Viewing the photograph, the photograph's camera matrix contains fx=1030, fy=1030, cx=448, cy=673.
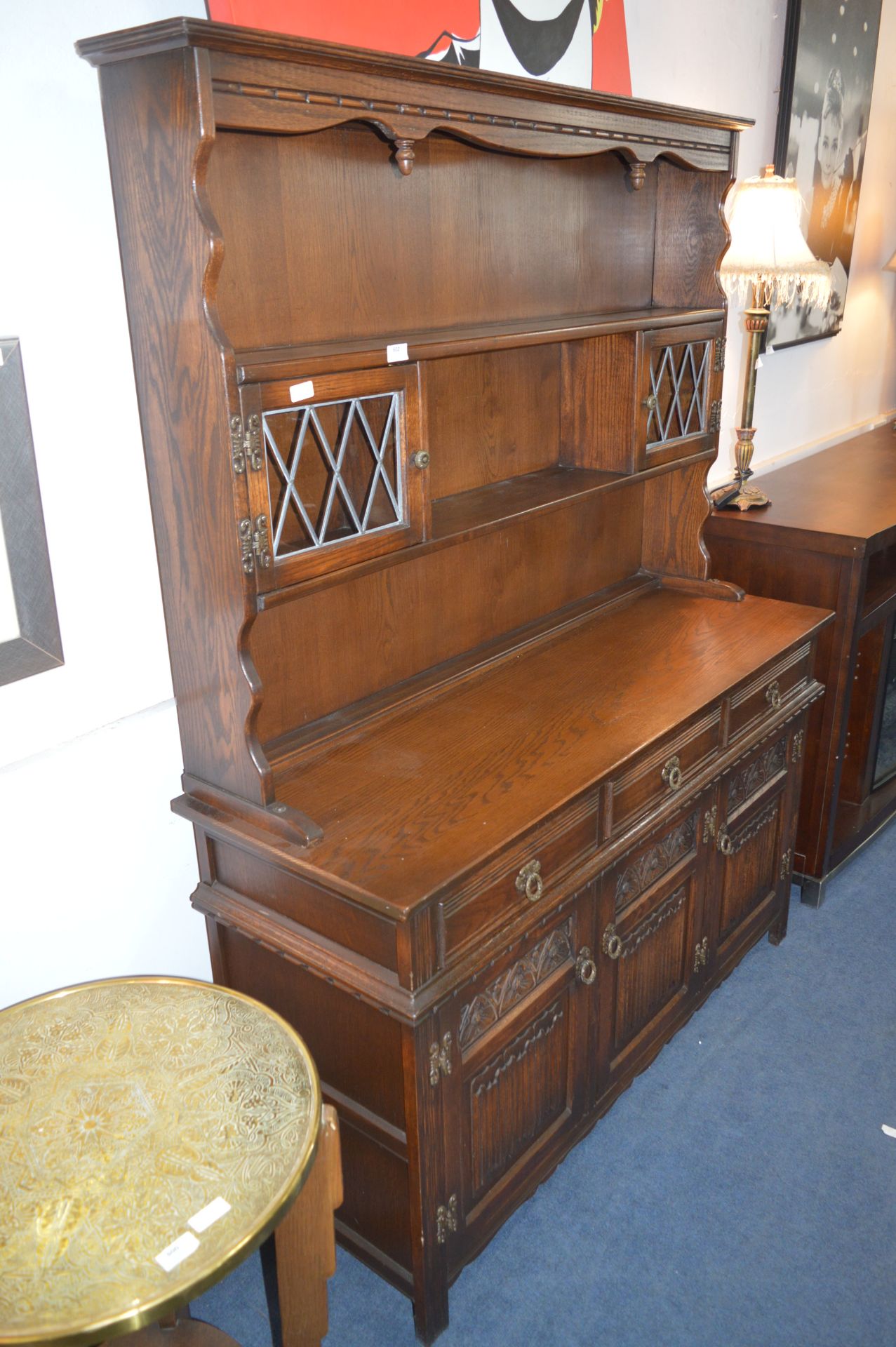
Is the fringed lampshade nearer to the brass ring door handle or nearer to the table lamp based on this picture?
the table lamp

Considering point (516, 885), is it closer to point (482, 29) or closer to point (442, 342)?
point (442, 342)

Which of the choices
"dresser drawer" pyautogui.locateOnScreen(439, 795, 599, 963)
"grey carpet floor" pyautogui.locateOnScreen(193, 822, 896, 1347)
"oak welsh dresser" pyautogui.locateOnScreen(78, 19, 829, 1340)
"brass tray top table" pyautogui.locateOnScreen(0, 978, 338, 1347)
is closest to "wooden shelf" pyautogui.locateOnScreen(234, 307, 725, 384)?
"oak welsh dresser" pyautogui.locateOnScreen(78, 19, 829, 1340)

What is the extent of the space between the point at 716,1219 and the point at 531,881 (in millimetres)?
797

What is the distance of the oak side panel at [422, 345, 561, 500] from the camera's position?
1.83 meters

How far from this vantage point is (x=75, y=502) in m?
1.42

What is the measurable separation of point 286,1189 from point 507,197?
160cm

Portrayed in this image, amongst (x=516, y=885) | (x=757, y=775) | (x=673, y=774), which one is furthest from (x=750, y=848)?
(x=516, y=885)

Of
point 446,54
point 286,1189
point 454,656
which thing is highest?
point 446,54

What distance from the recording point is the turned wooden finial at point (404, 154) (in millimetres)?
1390

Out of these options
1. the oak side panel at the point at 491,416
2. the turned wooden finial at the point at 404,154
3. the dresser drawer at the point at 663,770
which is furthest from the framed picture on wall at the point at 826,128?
the turned wooden finial at the point at 404,154

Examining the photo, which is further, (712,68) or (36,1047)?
(712,68)

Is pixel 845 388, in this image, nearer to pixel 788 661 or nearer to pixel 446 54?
pixel 788 661

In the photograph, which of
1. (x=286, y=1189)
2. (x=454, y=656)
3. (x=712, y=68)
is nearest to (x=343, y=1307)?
(x=286, y=1189)

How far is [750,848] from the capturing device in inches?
89.6
